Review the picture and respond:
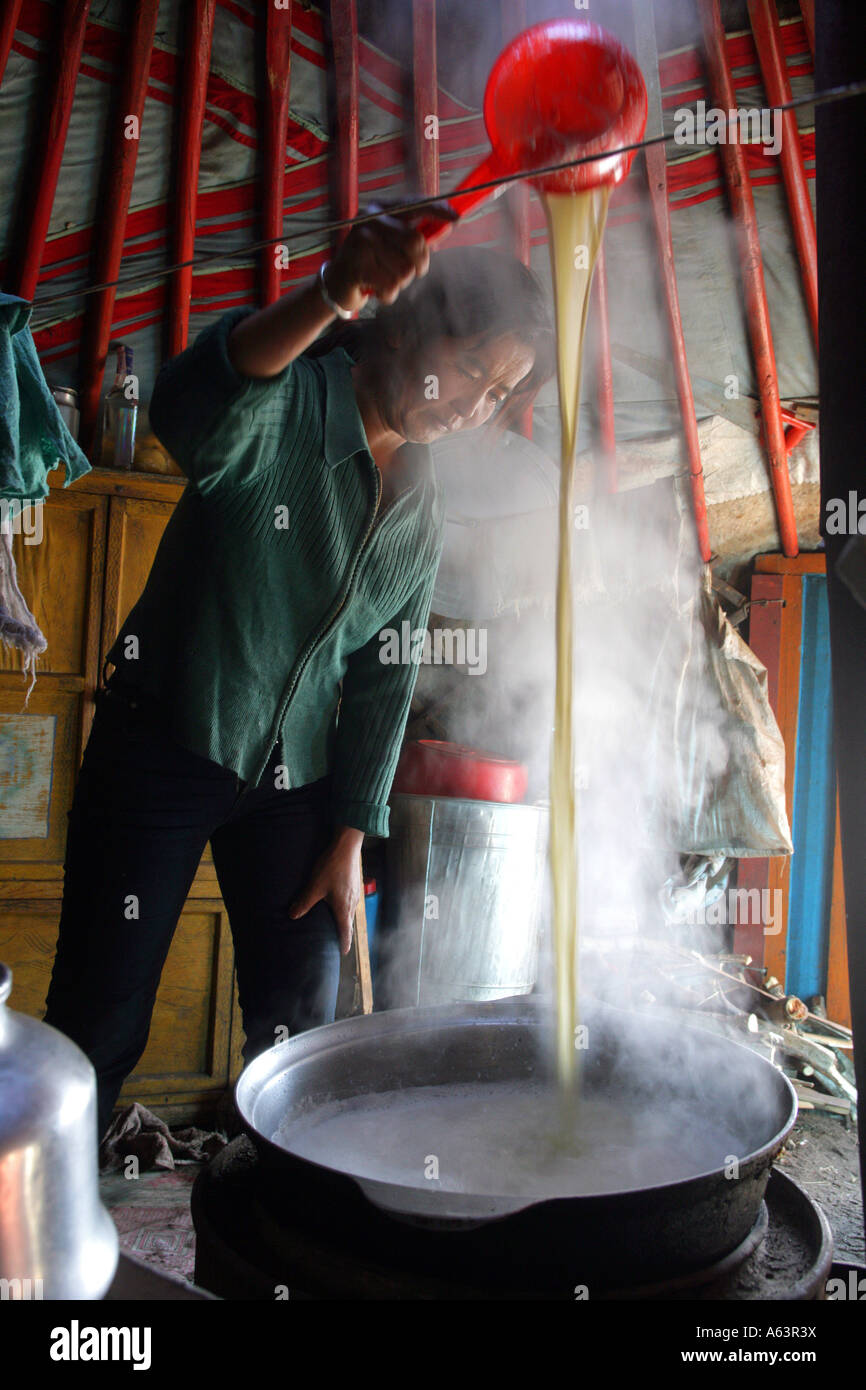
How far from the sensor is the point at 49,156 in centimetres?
274

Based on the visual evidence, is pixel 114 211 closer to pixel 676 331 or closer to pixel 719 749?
pixel 676 331

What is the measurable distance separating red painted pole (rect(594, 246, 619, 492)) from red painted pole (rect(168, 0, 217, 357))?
62.5 inches

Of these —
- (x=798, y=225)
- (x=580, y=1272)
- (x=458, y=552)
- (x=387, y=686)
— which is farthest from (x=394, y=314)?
(x=798, y=225)

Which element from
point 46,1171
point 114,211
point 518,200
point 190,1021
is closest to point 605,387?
point 518,200

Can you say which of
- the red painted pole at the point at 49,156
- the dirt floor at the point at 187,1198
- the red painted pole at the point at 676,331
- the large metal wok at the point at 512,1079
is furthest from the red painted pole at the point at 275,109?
the dirt floor at the point at 187,1198

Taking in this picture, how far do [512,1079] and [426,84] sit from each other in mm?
3252

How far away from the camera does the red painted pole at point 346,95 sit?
3.02 meters

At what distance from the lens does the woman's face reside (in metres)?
1.23

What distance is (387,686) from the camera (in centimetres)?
165

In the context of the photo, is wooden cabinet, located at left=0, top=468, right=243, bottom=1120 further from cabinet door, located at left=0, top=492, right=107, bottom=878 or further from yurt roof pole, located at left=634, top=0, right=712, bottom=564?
yurt roof pole, located at left=634, top=0, right=712, bottom=564

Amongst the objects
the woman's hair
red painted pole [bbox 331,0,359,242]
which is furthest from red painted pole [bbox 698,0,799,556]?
the woman's hair

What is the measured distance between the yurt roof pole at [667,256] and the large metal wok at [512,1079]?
9.97 ft
